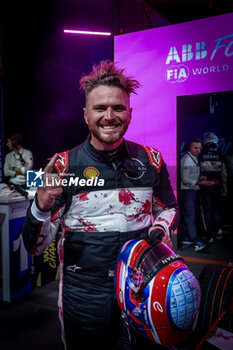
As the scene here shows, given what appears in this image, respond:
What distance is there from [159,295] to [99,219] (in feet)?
1.40

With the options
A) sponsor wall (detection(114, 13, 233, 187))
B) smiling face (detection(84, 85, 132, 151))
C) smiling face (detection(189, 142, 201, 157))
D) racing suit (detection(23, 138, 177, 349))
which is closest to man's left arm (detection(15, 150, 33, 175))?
sponsor wall (detection(114, 13, 233, 187))

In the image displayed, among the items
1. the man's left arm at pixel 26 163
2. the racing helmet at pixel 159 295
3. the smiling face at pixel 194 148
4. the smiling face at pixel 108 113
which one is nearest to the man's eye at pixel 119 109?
the smiling face at pixel 108 113

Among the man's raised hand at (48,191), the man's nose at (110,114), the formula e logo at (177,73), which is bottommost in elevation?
the man's raised hand at (48,191)

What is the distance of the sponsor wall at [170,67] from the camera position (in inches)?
111

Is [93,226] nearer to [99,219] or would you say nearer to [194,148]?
[99,219]

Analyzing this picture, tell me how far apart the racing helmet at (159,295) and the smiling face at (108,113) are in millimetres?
485

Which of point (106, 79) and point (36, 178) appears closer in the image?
point (36, 178)

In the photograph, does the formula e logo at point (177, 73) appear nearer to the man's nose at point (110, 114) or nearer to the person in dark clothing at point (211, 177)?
the man's nose at point (110, 114)

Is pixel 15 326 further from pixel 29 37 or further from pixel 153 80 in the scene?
pixel 29 37

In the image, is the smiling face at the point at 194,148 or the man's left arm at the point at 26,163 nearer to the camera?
the smiling face at the point at 194,148

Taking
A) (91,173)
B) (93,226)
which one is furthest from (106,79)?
(93,226)

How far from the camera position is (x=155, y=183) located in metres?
1.51

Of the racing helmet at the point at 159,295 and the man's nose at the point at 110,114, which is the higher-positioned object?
the man's nose at the point at 110,114

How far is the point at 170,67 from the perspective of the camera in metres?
3.01
